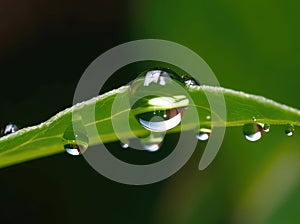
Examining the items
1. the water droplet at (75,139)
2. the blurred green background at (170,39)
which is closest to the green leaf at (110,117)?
the water droplet at (75,139)

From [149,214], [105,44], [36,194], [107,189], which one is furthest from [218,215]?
[105,44]

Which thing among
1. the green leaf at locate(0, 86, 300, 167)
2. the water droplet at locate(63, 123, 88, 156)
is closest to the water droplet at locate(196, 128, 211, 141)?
the green leaf at locate(0, 86, 300, 167)

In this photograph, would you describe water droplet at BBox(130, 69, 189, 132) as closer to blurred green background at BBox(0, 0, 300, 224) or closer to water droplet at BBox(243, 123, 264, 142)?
water droplet at BBox(243, 123, 264, 142)

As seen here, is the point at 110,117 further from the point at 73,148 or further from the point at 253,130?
the point at 253,130

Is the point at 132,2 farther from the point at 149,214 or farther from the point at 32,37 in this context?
the point at 149,214

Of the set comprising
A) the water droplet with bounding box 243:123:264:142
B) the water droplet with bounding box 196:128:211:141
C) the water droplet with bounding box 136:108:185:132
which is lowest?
the water droplet with bounding box 243:123:264:142

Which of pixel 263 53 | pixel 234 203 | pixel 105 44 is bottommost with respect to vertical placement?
pixel 234 203
